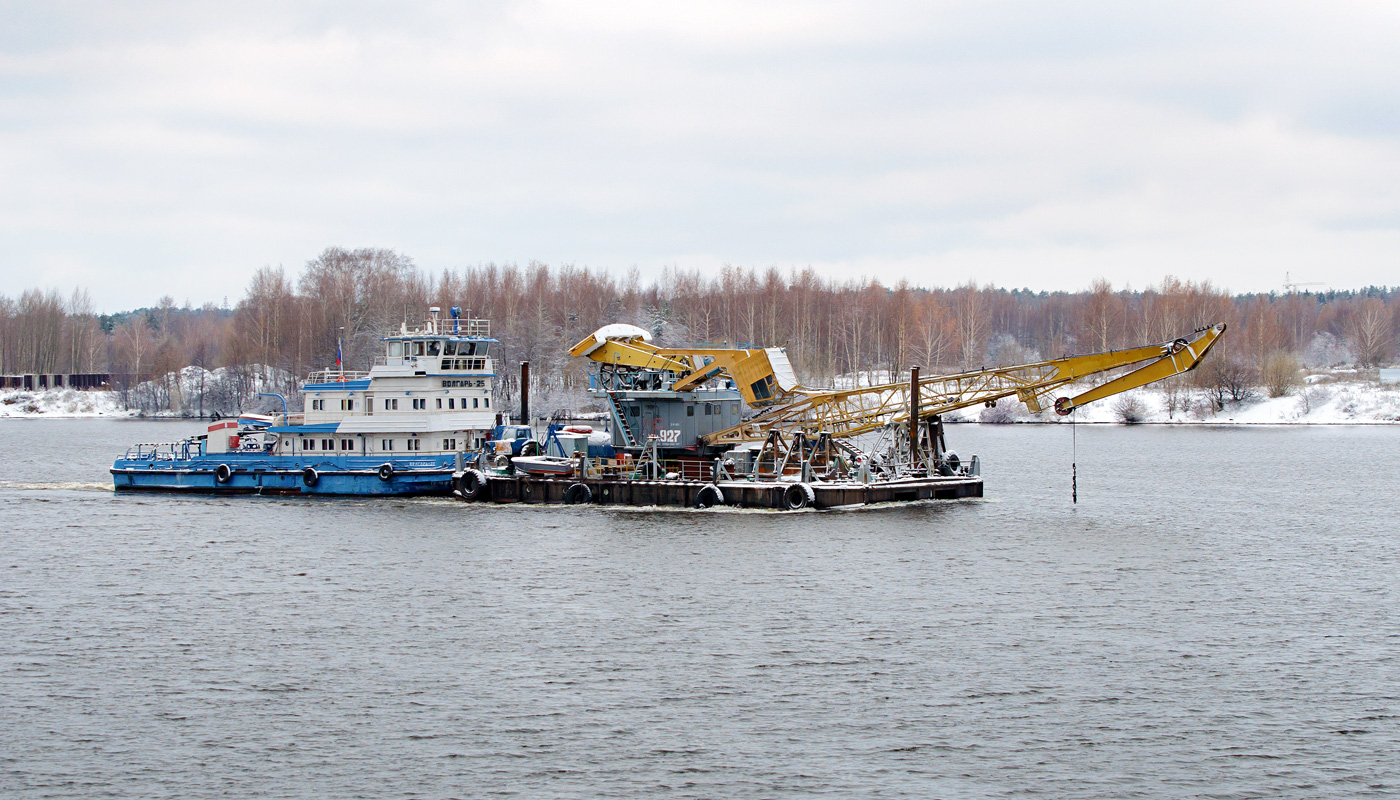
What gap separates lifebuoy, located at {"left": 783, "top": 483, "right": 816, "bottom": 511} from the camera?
1950 inches

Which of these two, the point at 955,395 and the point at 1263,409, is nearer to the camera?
the point at 955,395

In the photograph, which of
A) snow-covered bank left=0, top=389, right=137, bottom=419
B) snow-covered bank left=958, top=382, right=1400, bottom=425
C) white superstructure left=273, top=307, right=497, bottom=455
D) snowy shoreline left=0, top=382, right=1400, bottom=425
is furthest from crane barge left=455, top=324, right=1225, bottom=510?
snow-covered bank left=0, top=389, right=137, bottom=419

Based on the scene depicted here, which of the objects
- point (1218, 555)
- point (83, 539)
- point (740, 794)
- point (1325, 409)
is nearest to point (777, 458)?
point (1218, 555)

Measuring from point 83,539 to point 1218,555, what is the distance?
136 feet

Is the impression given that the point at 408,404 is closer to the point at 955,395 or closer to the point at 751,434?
the point at 751,434

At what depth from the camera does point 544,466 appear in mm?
54219

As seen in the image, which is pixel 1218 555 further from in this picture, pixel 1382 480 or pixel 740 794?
pixel 1382 480

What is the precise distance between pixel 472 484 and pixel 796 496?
14.6 m

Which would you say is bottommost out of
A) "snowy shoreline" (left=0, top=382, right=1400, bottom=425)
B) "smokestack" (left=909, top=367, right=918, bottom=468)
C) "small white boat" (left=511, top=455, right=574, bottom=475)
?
"small white boat" (left=511, top=455, right=574, bottom=475)

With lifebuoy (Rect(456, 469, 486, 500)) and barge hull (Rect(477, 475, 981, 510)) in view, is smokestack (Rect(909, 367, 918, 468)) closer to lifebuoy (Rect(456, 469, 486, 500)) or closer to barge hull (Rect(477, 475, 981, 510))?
barge hull (Rect(477, 475, 981, 510))

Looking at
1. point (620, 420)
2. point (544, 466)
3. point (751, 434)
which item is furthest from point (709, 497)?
point (544, 466)

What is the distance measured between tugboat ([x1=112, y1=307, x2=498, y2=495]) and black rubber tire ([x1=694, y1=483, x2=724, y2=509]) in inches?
450

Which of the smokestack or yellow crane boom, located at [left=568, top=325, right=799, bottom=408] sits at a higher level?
yellow crane boom, located at [left=568, top=325, right=799, bottom=408]

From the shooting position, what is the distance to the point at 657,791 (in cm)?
2045
